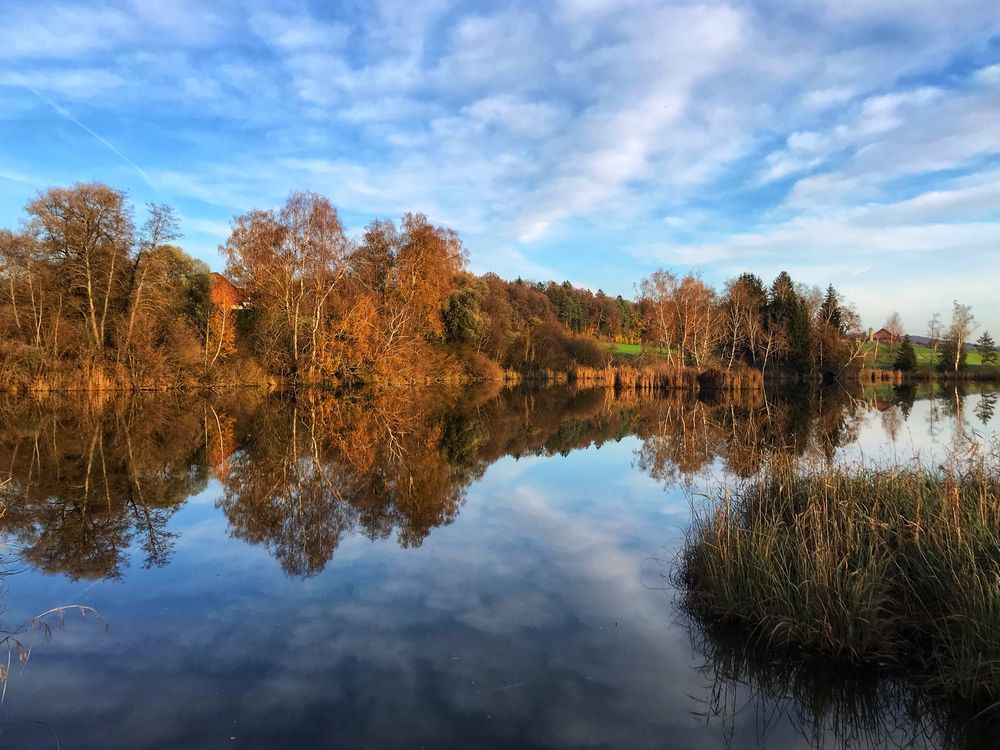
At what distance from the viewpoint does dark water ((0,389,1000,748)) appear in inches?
154

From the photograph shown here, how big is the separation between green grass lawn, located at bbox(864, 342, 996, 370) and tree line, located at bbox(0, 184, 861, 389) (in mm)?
11403

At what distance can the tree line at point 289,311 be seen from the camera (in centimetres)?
2914

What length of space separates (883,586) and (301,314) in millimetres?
35787

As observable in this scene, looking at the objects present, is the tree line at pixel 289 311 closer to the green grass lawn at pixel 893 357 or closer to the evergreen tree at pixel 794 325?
the evergreen tree at pixel 794 325

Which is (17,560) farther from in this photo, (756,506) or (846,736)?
(756,506)

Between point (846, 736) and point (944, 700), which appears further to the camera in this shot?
point (944, 700)

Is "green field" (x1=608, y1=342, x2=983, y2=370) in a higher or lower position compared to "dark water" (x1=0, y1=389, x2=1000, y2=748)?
higher

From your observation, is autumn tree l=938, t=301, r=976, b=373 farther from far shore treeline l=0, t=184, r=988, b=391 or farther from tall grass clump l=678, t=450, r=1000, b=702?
tall grass clump l=678, t=450, r=1000, b=702

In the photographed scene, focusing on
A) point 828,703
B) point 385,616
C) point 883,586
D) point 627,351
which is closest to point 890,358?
point 627,351

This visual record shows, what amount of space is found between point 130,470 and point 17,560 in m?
5.67

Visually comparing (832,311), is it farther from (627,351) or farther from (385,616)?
(385,616)

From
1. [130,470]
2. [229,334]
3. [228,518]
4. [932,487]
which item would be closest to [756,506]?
[932,487]

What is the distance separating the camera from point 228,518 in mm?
9125

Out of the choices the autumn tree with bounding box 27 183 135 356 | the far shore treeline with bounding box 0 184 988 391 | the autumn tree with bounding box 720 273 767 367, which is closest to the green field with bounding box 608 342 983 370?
the far shore treeline with bounding box 0 184 988 391
